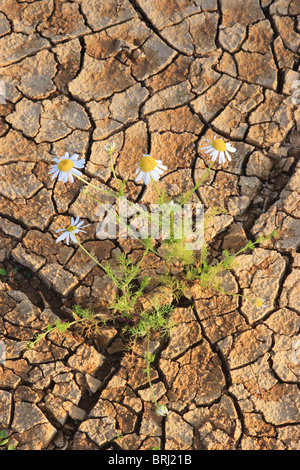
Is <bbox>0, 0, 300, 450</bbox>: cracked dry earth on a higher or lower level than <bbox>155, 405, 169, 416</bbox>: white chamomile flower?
higher

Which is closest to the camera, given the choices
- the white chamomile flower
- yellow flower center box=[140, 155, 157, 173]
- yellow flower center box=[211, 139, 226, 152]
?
the white chamomile flower

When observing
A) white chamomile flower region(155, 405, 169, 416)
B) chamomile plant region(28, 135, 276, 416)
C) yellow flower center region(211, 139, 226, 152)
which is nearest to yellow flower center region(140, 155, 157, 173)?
chamomile plant region(28, 135, 276, 416)

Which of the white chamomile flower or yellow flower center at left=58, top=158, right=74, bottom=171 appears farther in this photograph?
yellow flower center at left=58, top=158, right=74, bottom=171

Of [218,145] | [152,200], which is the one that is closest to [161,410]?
[152,200]

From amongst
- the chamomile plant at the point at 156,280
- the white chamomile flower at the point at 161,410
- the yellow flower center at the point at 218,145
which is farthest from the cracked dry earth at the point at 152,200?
the yellow flower center at the point at 218,145

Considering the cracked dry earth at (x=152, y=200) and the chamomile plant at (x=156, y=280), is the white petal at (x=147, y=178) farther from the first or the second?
the cracked dry earth at (x=152, y=200)

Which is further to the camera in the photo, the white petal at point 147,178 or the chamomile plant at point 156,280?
the chamomile plant at point 156,280

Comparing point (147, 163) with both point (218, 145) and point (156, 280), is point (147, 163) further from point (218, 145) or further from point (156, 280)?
point (156, 280)

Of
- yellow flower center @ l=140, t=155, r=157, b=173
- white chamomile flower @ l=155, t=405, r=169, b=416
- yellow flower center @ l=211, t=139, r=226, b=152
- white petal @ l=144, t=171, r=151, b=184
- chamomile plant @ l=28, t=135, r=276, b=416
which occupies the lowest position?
white chamomile flower @ l=155, t=405, r=169, b=416

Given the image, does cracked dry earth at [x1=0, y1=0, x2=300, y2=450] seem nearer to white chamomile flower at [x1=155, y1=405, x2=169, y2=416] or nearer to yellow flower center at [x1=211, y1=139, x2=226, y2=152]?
white chamomile flower at [x1=155, y1=405, x2=169, y2=416]
